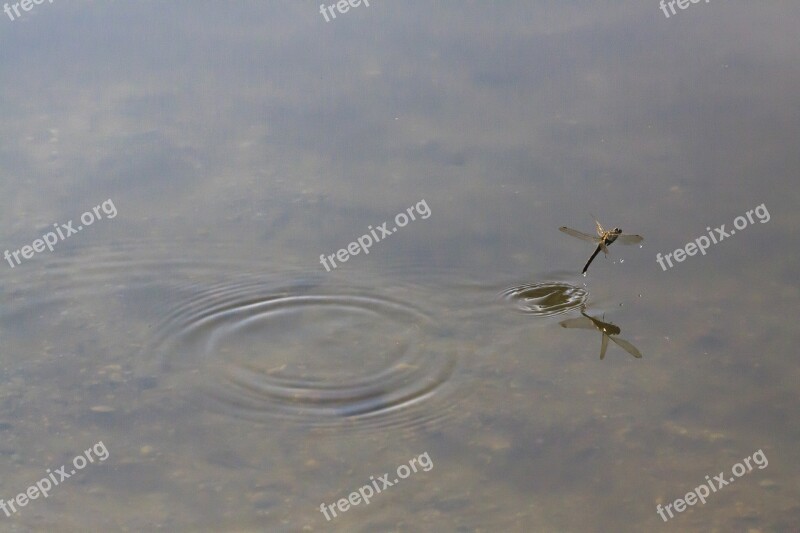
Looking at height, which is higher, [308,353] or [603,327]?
[308,353]

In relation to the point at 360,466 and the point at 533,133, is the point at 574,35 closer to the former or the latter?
the point at 533,133

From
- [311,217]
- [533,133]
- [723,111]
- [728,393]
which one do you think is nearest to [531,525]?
[728,393]

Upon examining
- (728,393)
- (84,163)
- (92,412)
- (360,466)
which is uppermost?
(84,163)

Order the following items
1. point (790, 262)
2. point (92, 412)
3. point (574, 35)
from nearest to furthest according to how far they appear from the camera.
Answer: point (92, 412) → point (790, 262) → point (574, 35)
